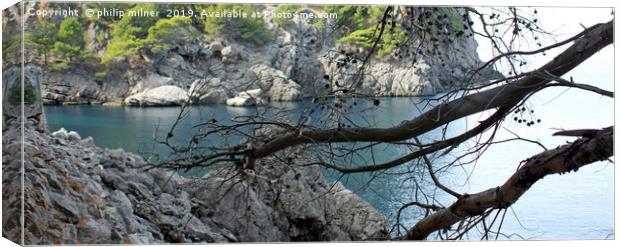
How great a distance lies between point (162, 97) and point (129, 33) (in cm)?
38

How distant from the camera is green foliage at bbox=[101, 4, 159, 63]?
5781mm

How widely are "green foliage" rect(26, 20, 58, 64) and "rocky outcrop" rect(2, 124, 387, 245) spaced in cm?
42

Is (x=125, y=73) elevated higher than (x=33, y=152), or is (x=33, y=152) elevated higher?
(x=125, y=73)

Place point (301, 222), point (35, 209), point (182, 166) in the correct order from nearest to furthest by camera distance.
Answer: point (35, 209) < point (182, 166) < point (301, 222)

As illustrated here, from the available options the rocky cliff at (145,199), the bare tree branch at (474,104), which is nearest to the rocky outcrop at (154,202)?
the rocky cliff at (145,199)

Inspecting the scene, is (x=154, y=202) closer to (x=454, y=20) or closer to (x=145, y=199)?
(x=145, y=199)

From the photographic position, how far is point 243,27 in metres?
5.96

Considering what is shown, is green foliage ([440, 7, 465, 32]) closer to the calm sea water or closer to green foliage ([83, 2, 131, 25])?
the calm sea water

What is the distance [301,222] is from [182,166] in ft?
2.75

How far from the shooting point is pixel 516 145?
19.6 ft

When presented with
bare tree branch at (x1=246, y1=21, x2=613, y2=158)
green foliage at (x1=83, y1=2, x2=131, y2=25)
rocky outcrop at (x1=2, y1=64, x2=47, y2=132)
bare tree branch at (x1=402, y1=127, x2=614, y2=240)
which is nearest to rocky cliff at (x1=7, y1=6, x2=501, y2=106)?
green foliage at (x1=83, y1=2, x2=131, y2=25)

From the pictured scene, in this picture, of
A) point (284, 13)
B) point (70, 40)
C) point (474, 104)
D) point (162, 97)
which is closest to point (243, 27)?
point (284, 13)

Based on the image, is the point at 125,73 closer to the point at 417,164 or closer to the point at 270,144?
the point at 270,144

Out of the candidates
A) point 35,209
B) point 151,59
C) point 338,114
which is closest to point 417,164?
point 338,114
